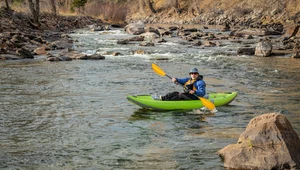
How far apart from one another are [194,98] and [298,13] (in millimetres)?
25299

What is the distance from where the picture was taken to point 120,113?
892 centimetres

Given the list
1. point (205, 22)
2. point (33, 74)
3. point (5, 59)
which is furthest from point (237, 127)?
point (205, 22)

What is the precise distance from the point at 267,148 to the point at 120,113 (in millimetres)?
3963

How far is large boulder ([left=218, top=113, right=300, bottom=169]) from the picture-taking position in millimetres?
5301

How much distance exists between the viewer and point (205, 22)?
142ft

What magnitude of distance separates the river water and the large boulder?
0.34 m

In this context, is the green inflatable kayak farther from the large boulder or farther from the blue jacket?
the large boulder

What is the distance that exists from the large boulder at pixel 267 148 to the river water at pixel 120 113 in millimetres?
336

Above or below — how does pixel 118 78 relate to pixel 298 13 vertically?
below

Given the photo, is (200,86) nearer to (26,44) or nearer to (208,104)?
(208,104)

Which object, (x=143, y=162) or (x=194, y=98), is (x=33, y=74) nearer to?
(x=194, y=98)

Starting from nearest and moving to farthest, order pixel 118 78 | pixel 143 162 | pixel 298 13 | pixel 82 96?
pixel 143 162 → pixel 82 96 → pixel 118 78 → pixel 298 13

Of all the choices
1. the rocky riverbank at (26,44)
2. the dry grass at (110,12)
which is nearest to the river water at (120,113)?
the rocky riverbank at (26,44)

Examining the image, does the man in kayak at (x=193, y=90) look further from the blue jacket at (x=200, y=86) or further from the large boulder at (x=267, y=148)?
the large boulder at (x=267, y=148)
